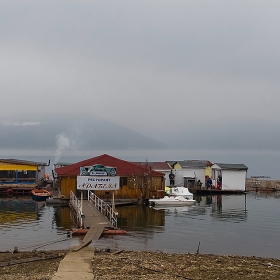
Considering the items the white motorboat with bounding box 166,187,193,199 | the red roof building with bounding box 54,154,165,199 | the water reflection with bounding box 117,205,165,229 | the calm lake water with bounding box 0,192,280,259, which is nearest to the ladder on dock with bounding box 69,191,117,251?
the calm lake water with bounding box 0,192,280,259

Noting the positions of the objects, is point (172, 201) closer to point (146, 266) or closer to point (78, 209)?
point (78, 209)

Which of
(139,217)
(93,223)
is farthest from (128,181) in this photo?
(93,223)

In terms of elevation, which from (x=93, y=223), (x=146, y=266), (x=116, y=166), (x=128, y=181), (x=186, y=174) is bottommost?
(x=146, y=266)

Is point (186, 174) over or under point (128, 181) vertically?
over

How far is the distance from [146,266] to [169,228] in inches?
487

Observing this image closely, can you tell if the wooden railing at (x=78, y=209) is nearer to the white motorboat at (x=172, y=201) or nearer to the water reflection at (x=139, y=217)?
the water reflection at (x=139, y=217)

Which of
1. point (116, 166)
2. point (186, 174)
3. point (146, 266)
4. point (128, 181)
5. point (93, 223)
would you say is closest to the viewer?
point (146, 266)

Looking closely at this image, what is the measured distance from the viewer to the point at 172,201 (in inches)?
1577

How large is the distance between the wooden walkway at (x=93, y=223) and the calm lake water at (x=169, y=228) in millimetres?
482

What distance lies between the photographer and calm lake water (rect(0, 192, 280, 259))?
21.4 meters

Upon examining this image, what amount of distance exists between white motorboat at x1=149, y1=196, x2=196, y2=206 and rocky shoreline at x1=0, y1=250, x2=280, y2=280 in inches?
854

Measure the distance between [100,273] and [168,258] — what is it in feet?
13.3

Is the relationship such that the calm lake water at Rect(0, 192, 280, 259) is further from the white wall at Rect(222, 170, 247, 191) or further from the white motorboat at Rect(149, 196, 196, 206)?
the white wall at Rect(222, 170, 247, 191)

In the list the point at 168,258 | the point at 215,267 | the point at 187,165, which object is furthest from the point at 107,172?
the point at 187,165
